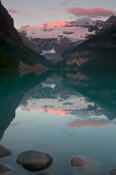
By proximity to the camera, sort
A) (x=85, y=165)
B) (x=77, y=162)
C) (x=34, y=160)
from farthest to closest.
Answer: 1. (x=77, y=162)
2. (x=85, y=165)
3. (x=34, y=160)

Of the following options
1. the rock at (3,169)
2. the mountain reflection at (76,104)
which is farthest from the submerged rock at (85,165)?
the mountain reflection at (76,104)

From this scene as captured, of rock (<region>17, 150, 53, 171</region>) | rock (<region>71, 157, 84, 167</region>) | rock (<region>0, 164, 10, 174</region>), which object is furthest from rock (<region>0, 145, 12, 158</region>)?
rock (<region>71, 157, 84, 167</region>)

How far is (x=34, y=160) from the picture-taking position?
1596 centimetres

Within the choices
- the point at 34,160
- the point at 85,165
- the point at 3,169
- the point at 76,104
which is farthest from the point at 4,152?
the point at 76,104

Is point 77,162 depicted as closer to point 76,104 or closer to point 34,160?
point 34,160

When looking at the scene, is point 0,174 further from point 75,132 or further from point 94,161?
point 75,132

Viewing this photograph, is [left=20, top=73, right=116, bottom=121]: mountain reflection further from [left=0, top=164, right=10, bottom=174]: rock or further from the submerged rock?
[left=0, top=164, right=10, bottom=174]: rock

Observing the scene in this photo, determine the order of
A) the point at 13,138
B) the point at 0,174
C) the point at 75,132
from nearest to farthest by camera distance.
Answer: the point at 0,174 → the point at 13,138 → the point at 75,132

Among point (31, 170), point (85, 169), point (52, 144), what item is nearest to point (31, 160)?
point (31, 170)

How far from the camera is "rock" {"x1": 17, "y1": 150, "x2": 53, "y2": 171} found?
15676 millimetres

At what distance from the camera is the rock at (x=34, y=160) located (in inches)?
617

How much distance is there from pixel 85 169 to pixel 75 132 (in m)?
8.73

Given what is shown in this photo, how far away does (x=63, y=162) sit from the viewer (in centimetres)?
1686

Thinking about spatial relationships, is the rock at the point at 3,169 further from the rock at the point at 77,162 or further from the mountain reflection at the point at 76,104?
the mountain reflection at the point at 76,104
